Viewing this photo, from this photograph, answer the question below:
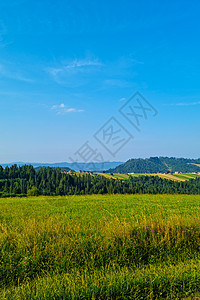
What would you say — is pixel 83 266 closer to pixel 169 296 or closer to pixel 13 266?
pixel 13 266

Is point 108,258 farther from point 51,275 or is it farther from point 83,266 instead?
point 51,275

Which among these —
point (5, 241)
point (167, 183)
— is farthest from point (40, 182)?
point (167, 183)

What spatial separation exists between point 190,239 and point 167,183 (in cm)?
12951

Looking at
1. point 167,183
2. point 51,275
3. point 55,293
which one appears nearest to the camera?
point 55,293

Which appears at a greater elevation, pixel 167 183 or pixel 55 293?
pixel 55 293

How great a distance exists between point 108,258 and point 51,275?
1.61 meters

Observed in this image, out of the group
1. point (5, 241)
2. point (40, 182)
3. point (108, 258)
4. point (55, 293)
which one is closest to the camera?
point (55, 293)

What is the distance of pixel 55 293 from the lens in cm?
398

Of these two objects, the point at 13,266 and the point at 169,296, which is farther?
the point at 13,266

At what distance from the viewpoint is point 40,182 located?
78.8 m

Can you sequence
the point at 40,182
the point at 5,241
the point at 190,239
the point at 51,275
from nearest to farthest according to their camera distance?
the point at 51,275, the point at 5,241, the point at 190,239, the point at 40,182

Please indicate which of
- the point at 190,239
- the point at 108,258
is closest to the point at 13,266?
the point at 108,258

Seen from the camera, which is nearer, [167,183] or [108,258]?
[108,258]

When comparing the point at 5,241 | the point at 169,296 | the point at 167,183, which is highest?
the point at 5,241
